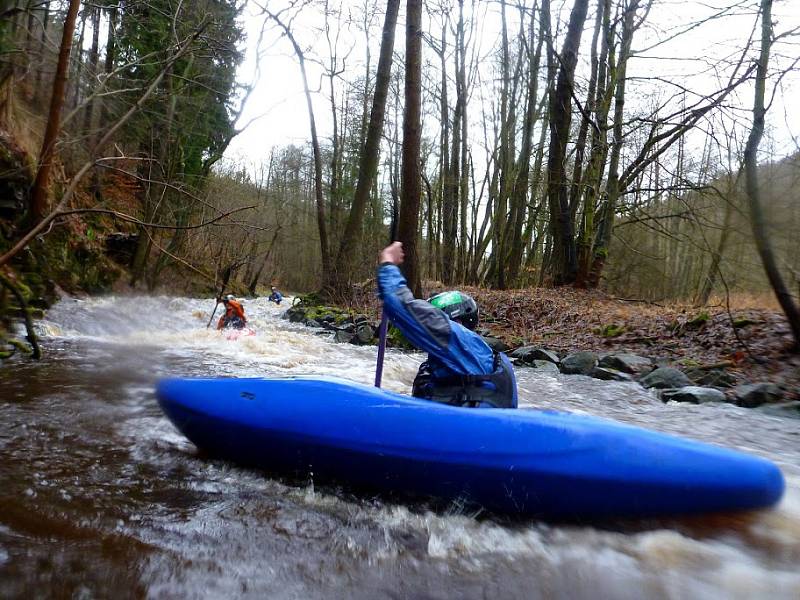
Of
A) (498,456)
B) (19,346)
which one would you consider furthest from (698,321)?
(19,346)

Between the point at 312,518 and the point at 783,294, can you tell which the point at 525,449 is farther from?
the point at 783,294

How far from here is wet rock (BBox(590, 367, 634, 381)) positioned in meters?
6.65

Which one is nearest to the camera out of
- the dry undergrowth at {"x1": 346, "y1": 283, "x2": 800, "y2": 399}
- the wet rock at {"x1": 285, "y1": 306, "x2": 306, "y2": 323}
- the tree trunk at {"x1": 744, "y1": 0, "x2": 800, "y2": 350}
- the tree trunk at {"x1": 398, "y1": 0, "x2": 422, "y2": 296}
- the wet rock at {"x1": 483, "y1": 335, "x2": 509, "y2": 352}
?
the tree trunk at {"x1": 744, "y1": 0, "x2": 800, "y2": 350}

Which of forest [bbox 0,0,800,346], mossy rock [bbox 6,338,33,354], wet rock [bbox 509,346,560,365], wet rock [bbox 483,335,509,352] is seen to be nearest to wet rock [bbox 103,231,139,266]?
forest [bbox 0,0,800,346]

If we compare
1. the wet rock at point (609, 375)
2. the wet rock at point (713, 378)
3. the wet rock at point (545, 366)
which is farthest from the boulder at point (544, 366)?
the wet rock at point (713, 378)

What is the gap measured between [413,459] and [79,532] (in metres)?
1.40

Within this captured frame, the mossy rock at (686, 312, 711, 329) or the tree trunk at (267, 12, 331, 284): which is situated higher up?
the tree trunk at (267, 12, 331, 284)

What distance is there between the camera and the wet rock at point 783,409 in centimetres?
500

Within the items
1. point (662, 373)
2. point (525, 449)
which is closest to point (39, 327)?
point (525, 449)

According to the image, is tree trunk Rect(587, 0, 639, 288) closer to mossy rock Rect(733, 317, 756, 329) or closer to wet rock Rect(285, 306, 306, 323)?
mossy rock Rect(733, 317, 756, 329)

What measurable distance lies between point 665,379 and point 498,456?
4.51 meters

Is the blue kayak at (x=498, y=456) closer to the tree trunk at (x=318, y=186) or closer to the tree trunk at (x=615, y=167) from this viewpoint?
the tree trunk at (x=615, y=167)

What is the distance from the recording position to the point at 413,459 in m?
2.58

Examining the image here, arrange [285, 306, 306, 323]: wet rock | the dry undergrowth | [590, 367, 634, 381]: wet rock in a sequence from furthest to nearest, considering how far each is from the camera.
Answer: [285, 306, 306, 323]: wet rock < [590, 367, 634, 381]: wet rock < the dry undergrowth
